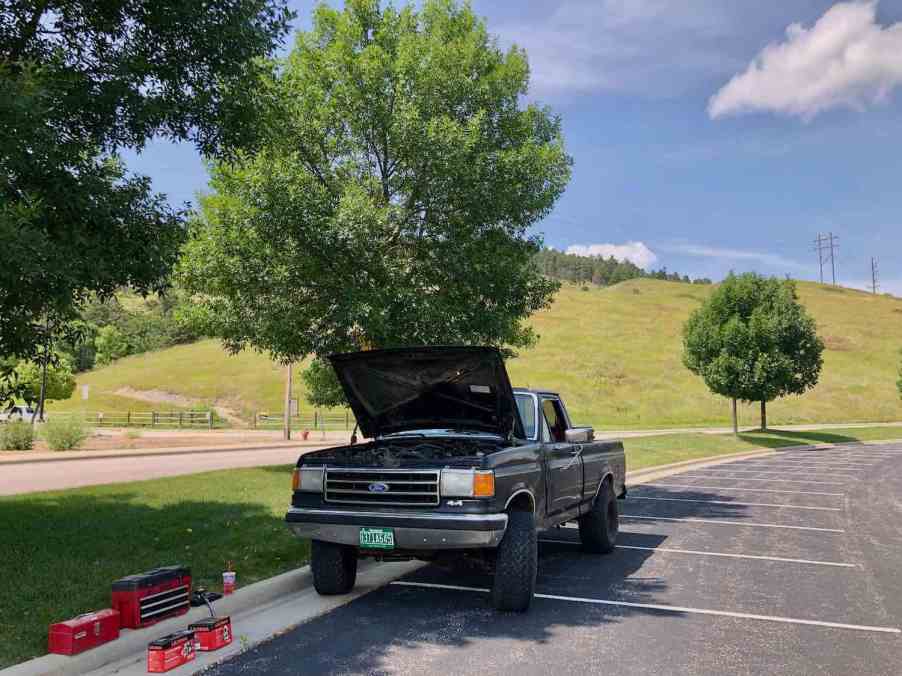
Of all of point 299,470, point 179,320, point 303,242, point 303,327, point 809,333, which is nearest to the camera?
point 299,470

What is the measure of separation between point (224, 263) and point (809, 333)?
1243 inches

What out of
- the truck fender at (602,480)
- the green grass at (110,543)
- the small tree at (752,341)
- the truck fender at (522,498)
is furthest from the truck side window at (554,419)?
the small tree at (752,341)

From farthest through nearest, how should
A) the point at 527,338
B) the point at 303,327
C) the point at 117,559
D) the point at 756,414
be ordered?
the point at 756,414, the point at 527,338, the point at 303,327, the point at 117,559

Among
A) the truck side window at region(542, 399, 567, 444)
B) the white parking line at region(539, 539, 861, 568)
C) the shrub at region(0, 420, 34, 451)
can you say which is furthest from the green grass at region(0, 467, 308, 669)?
the shrub at region(0, 420, 34, 451)

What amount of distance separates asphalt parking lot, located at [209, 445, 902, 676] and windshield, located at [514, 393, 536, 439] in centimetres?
151

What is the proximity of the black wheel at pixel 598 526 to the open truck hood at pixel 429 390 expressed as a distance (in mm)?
2132

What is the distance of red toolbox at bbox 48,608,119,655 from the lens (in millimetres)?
4855

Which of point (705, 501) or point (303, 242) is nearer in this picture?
point (303, 242)

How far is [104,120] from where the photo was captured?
26.3ft

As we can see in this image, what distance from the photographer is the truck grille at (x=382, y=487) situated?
618cm

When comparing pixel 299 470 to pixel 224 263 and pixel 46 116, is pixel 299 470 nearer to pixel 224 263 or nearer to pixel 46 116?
pixel 46 116

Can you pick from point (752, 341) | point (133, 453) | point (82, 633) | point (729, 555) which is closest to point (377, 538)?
point (82, 633)

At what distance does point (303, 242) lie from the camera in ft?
42.4

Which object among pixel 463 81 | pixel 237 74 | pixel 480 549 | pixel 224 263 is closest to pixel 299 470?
pixel 480 549
